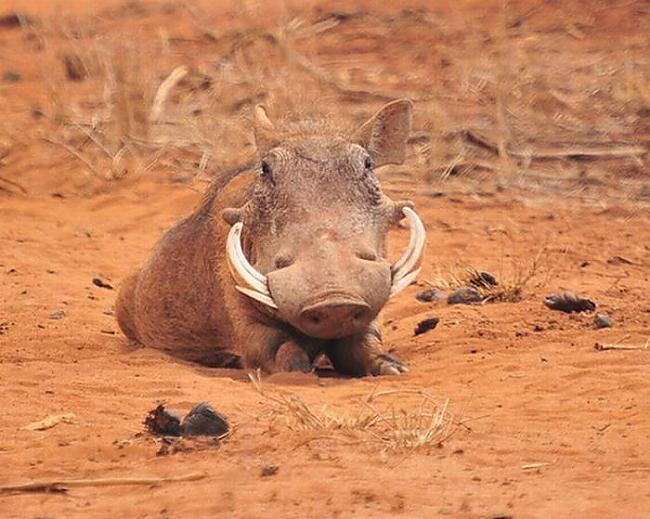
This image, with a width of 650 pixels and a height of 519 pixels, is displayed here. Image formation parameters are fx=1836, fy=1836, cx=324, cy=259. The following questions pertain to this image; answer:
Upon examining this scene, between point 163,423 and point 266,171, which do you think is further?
point 266,171

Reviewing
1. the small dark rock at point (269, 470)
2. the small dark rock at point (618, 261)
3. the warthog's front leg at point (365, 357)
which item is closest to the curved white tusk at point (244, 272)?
the warthog's front leg at point (365, 357)

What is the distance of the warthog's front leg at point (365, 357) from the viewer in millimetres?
7730

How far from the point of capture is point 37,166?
1435 cm

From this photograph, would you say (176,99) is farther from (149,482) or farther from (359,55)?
(149,482)

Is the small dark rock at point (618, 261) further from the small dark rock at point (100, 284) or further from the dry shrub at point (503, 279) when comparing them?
the small dark rock at point (100, 284)

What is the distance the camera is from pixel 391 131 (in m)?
8.77

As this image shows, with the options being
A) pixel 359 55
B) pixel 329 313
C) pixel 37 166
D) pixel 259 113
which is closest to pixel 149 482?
pixel 329 313

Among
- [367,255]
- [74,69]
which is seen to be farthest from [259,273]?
[74,69]

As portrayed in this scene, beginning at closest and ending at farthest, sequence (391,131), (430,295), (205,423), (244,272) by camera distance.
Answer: (205,423) → (244,272) → (391,131) → (430,295)

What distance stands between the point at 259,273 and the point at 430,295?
2.18 meters

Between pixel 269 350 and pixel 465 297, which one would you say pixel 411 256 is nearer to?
pixel 269 350

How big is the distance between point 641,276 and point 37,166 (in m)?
5.64

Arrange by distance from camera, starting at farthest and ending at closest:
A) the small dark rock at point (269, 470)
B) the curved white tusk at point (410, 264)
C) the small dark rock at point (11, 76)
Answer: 1. the small dark rock at point (11, 76)
2. the curved white tusk at point (410, 264)
3. the small dark rock at point (269, 470)

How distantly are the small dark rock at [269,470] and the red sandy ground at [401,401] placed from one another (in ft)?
0.09
